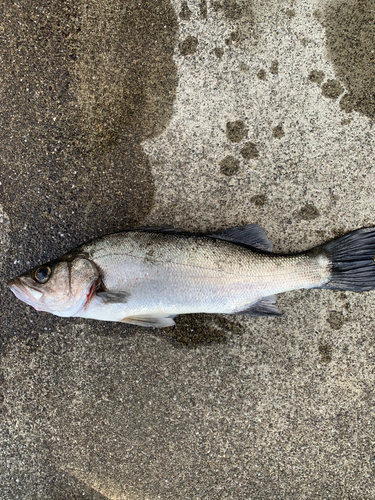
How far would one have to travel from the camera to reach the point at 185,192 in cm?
310

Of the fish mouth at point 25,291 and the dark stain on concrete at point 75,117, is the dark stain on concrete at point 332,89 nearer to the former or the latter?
the dark stain on concrete at point 75,117

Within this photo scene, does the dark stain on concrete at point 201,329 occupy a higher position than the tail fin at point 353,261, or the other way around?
the tail fin at point 353,261

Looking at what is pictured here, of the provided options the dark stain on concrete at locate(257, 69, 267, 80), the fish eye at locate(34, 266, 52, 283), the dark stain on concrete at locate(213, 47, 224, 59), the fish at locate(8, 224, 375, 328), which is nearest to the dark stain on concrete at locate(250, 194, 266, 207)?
the fish at locate(8, 224, 375, 328)

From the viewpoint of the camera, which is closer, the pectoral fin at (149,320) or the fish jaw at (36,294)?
the fish jaw at (36,294)

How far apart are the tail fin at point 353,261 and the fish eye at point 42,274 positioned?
2386mm

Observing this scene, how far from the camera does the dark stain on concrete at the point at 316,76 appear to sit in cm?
298

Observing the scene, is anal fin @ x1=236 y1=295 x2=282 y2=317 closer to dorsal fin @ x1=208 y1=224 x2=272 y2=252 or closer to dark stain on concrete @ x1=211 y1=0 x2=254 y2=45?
dorsal fin @ x1=208 y1=224 x2=272 y2=252

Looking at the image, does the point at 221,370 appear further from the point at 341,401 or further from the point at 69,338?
the point at 69,338

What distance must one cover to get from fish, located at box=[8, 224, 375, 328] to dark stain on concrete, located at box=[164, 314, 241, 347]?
1.23 feet

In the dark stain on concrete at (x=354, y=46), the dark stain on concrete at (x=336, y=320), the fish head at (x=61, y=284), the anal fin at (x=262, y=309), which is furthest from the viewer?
the dark stain on concrete at (x=336, y=320)

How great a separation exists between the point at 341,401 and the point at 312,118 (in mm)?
2756

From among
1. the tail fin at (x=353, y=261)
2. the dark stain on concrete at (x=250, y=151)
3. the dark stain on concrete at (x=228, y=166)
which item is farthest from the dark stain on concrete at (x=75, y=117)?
the tail fin at (x=353, y=261)

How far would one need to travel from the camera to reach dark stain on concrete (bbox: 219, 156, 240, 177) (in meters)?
3.08

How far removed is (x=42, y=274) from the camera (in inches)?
104
